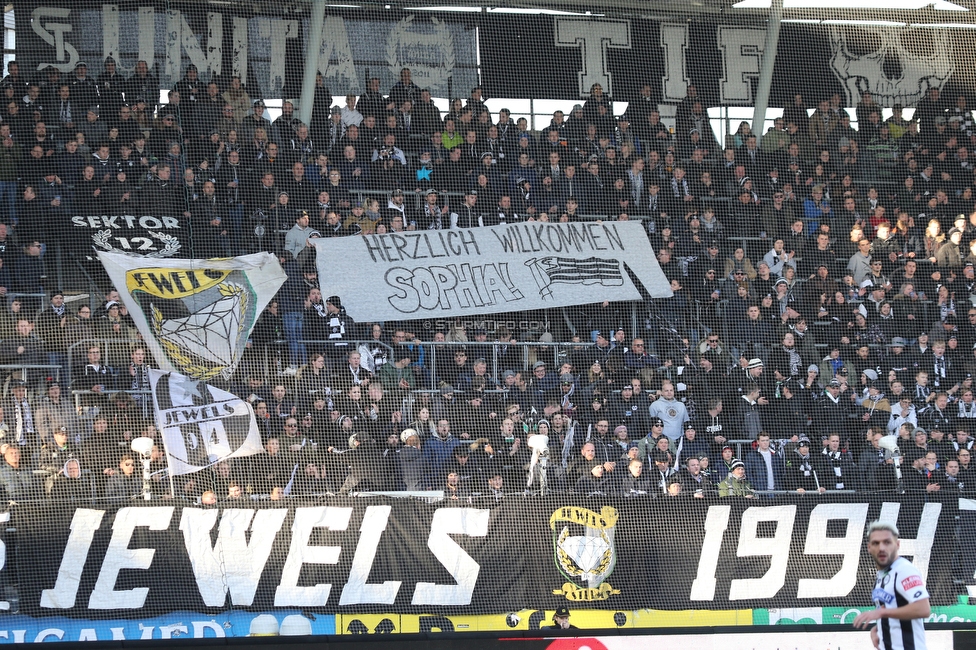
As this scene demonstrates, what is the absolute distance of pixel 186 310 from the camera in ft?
36.8


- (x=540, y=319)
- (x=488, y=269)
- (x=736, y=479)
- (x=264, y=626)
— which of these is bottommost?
(x=264, y=626)

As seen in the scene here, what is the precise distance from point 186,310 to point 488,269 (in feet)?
11.5

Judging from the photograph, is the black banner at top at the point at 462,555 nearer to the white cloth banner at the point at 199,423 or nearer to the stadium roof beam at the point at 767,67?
the white cloth banner at the point at 199,423

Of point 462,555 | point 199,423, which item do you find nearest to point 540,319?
point 462,555

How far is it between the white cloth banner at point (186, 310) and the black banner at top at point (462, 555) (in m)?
2.03

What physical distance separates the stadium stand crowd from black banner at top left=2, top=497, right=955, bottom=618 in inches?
11.6

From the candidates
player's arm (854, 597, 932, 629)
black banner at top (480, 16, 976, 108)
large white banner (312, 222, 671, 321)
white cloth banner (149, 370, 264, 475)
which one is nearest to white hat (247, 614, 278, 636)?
white cloth banner (149, 370, 264, 475)

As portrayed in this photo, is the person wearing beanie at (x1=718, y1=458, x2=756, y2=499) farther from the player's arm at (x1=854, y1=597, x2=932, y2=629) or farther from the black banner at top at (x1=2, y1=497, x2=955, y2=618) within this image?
the player's arm at (x1=854, y1=597, x2=932, y2=629)

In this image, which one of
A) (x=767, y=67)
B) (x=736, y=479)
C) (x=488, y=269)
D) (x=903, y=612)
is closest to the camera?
(x=903, y=612)

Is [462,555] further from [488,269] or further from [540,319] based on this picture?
[488,269]

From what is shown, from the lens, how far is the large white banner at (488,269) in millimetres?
12258

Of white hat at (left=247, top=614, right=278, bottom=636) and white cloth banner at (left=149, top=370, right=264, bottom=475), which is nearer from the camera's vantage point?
white hat at (left=247, top=614, right=278, bottom=636)

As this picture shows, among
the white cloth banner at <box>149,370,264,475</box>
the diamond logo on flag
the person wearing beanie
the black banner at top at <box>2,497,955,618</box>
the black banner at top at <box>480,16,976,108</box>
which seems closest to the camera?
the black banner at top at <box>2,497,955,618</box>

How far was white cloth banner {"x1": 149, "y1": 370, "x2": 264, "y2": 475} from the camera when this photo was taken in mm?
10234
